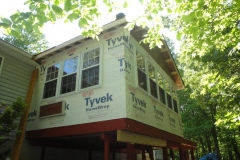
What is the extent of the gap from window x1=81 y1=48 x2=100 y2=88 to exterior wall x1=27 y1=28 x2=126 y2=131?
19 centimetres

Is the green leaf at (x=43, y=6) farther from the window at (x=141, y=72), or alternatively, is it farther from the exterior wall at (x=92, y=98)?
the window at (x=141, y=72)

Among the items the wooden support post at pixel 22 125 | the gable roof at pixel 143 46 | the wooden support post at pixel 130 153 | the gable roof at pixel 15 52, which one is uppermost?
the gable roof at pixel 143 46

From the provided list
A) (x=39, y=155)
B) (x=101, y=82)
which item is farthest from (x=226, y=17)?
(x=39, y=155)

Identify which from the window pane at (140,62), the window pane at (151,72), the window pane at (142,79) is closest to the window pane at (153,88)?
the window pane at (151,72)

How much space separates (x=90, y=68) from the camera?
7.80 metres

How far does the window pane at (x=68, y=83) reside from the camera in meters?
8.07

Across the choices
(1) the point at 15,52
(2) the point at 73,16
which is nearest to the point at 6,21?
(2) the point at 73,16

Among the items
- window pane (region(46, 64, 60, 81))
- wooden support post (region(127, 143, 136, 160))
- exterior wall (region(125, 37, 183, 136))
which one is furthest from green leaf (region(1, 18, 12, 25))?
window pane (region(46, 64, 60, 81))

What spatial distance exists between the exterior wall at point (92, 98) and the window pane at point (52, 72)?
414mm

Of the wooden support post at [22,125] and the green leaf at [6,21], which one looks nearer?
the green leaf at [6,21]

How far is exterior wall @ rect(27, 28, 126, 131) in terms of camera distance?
6648mm

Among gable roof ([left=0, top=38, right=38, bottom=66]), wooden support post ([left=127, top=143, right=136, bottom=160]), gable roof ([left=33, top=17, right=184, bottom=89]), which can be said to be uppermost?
gable roof ([left=33, top=17, right=184, bottom=89])

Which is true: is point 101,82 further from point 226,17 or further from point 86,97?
point 226,17

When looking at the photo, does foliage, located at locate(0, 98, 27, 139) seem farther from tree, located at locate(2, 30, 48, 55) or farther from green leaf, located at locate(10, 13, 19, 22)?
tree, located at locate(2, 30, 48, 55)
